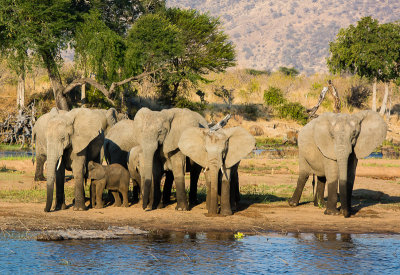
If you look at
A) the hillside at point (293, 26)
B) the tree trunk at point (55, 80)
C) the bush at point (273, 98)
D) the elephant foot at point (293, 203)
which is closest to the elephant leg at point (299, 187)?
the elephant foot at point (293, 203)

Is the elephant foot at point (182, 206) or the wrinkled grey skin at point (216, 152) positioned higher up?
the wrinkled grey skin at point (216, 152)

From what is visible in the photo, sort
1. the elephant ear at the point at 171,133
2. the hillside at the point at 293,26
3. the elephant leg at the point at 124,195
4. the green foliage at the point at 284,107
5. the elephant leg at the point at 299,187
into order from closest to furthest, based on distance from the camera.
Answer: the elephant ear at the point at 171,133, the elephant leg at the point at 124,195, the elephant leg at the point at 299,187, the green foliage at the point at 284,107, the hillside at the point at 293,26

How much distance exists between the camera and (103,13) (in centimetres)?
4550

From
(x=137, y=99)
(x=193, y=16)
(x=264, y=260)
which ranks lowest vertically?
(x=264, y=260)

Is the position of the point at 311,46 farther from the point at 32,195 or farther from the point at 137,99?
the point at 32,195

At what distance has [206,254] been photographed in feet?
34.7

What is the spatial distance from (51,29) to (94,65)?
3.24m

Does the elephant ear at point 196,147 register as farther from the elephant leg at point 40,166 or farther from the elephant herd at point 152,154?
the elephant leg at point 40,166

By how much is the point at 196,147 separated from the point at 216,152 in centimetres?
54

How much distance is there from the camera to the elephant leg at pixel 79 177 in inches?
543

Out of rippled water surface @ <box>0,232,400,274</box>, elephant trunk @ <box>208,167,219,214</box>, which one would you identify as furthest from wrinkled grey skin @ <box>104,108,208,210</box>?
rippled water surface @ <box>0,232,400,274</box>

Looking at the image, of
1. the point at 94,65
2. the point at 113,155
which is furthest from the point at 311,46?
the point at 113,155

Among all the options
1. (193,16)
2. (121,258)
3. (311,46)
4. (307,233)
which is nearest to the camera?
(121,258)

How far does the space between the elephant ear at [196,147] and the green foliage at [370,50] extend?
35027 millimetres
